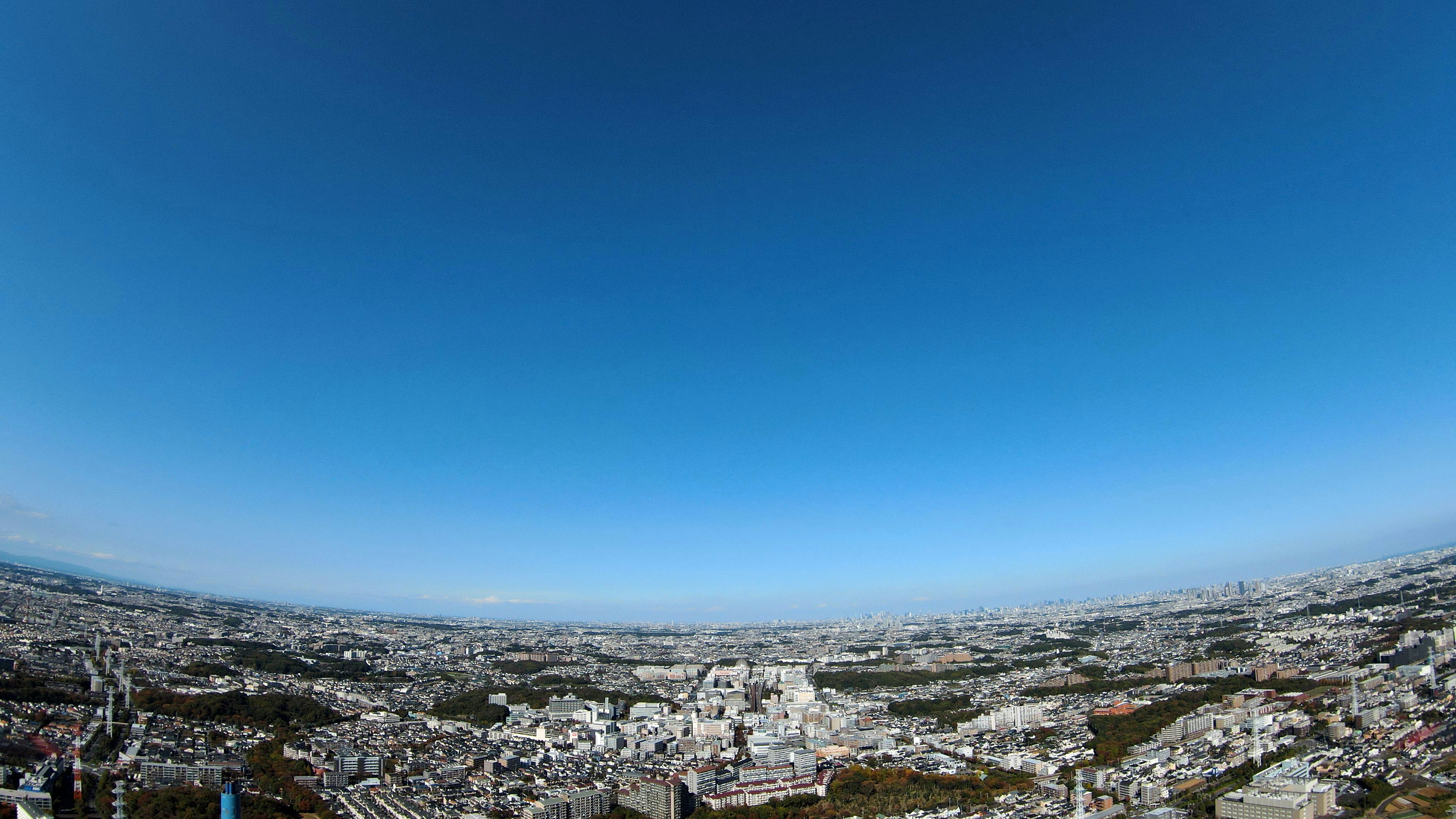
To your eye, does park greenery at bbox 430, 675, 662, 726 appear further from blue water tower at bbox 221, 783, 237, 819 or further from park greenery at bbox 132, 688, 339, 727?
blue water tower at bbox 221, 783, 237, 819

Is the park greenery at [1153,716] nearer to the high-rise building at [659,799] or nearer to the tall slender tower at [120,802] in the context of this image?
the high-rise building at [659,799]

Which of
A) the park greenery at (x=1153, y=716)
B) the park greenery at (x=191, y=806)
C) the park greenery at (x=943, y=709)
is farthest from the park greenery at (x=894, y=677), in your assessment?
the park greenery at (x=191, y=806)

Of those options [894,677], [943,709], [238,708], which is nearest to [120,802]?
[238,708]

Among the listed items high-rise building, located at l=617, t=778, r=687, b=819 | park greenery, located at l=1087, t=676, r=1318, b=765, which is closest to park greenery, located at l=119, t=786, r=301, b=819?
high-rise building, located at l=617, t=778, r=687, b=819

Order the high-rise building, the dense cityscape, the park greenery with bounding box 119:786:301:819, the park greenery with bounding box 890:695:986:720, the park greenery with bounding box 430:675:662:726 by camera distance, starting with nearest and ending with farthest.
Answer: the park greenery with bounding box 119:786:301:819
the dense cityscape
the high-rise building
the park greenery with bounding box 890:695:986:720
the park greenery with bounding box 430:675:662:726

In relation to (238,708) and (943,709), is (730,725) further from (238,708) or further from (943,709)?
(238,708)
